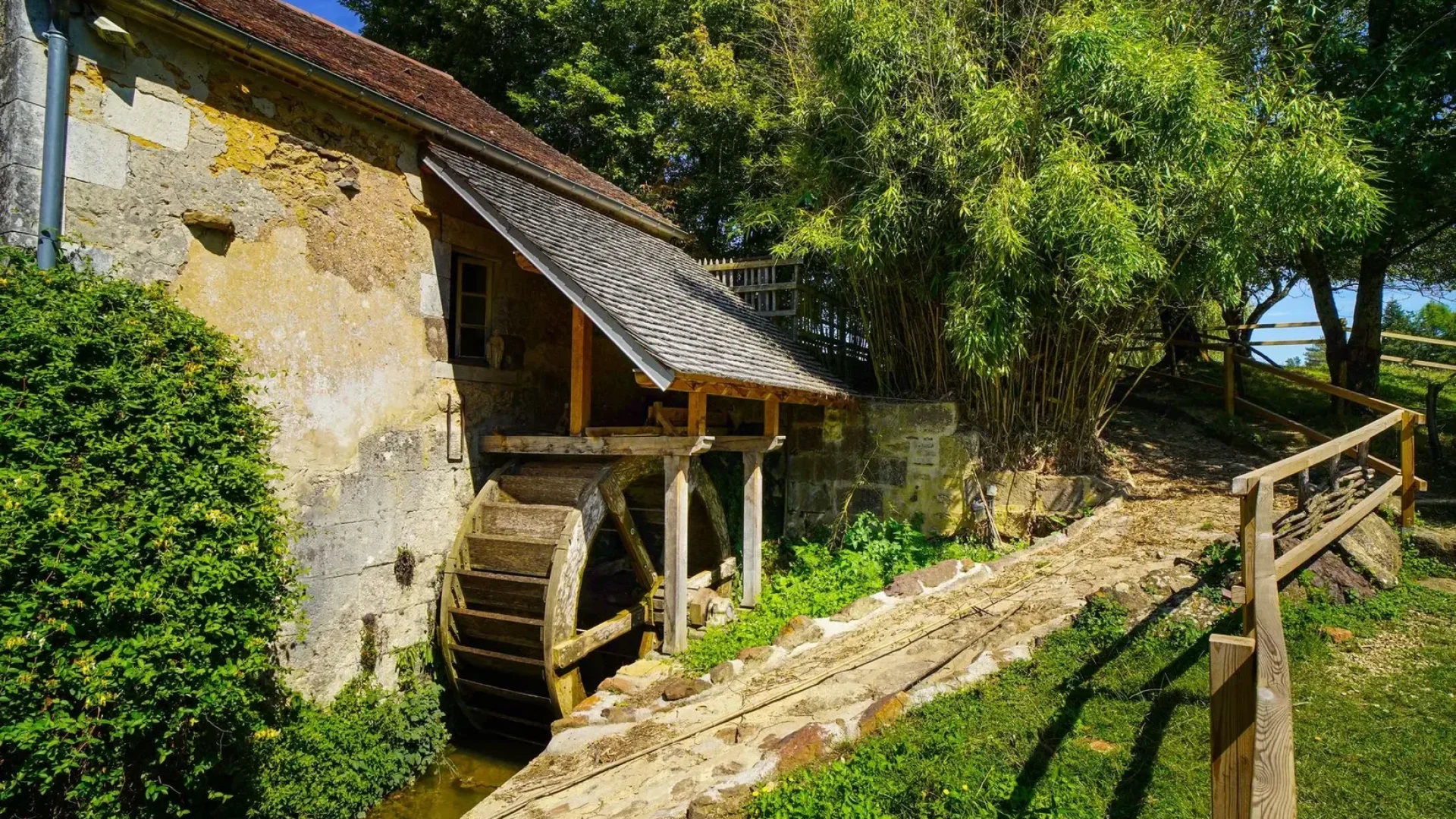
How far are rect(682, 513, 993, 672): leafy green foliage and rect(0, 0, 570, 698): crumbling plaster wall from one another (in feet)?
7.77

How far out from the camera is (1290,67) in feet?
21.6

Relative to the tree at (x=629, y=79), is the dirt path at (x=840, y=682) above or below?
below

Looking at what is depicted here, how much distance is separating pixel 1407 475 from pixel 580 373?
621 centimetres

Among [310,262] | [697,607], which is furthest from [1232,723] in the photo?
[310,262]

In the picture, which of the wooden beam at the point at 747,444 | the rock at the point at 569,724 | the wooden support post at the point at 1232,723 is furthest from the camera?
the wooden beam at the point at 747,444

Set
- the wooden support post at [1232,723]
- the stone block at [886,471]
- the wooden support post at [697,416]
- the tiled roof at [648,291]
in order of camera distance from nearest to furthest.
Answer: the wooden support post at [1232,723], the tiled roof at [648,291], the wooden support post at [697,416], the stone block at [886,471]

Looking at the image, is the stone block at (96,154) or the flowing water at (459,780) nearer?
the stone block at (96,154)

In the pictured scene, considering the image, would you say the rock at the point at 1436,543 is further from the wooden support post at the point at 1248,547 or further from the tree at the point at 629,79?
the tree at the point at 629,79

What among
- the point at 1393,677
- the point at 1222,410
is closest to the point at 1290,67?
the point at 1222,410

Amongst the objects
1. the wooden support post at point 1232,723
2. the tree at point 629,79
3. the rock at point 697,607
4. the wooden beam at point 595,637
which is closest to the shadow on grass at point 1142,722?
the wooden support post at point 1232,723

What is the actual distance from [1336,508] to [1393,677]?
1.43 meters

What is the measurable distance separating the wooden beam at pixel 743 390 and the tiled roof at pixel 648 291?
0.16ft

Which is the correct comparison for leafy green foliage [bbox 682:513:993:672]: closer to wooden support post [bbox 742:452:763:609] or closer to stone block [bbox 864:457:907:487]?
wooden support post [bbox 742:452:763:609]

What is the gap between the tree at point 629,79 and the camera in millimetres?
10539
